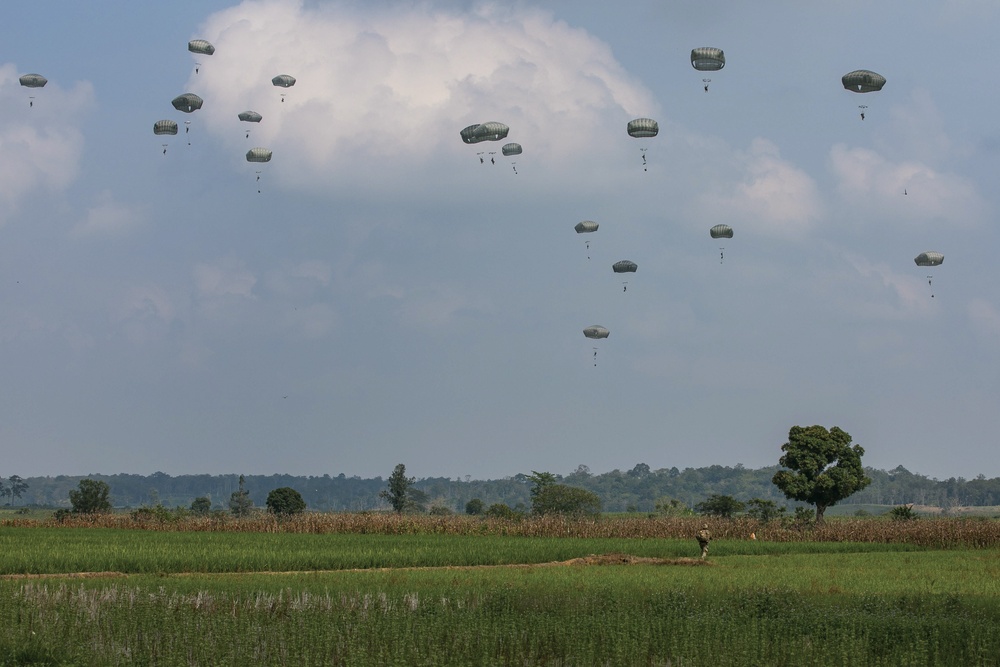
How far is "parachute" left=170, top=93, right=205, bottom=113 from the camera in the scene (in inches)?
3287

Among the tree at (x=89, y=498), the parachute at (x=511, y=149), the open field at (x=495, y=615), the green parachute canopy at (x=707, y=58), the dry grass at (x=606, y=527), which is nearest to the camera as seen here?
the open field at (x=495, y=615)

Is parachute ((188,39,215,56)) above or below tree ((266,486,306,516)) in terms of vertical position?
above

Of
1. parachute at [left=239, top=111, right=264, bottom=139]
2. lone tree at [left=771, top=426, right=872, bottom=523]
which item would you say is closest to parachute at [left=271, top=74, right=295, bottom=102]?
parachute at [left=239, top=111, right=264, bottom=139]

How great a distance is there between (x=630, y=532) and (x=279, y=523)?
23.5m

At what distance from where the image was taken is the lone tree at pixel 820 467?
8831 cm

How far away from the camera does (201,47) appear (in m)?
84.6

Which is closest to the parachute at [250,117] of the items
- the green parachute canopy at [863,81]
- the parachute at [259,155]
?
the parachute at [259,155]

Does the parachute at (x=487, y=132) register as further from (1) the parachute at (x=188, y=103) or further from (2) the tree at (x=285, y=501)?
(2) the tree at (x=285, y=501)

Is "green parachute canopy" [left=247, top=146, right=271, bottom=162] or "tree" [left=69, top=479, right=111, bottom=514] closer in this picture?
"green parachute canopy" [left=247, top=146, right=271, bottom=162]

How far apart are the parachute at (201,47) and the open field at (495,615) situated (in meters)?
50.3

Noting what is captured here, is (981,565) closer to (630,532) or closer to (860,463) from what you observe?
(630,532)

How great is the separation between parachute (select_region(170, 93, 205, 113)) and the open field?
47.8 meters

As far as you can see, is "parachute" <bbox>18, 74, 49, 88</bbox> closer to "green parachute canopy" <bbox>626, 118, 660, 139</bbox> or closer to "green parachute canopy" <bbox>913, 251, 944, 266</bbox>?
"green parachute canopy" <bbox>626, 118, 660, 139</bbox>

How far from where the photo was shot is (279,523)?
75.1m
